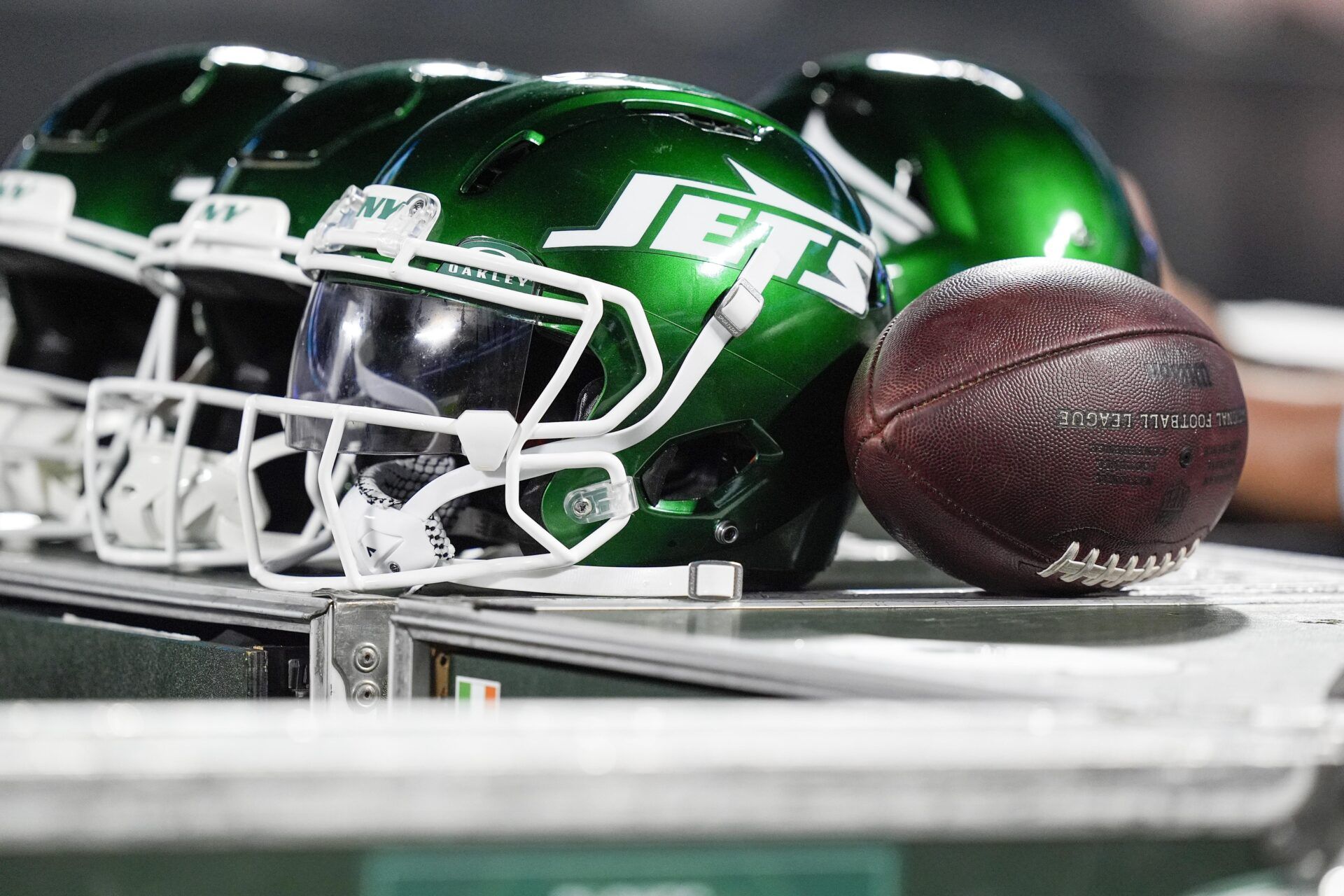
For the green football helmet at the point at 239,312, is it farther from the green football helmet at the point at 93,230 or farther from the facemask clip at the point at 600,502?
the facemask clip at the point at 600,502

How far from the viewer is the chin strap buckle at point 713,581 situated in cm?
129

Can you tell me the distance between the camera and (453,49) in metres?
5.03

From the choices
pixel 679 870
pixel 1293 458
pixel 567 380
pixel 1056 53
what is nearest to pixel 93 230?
pixel 567 380

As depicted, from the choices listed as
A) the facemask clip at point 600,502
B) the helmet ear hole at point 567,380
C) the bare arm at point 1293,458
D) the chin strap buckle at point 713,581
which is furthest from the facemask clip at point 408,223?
the bare arm at point 1293,458

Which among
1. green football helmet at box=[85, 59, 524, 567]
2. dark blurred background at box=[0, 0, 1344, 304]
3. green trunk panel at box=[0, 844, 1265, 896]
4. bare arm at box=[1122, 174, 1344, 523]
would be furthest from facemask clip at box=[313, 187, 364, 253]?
dark blurred background at box=[0, 0, 1344, 304]

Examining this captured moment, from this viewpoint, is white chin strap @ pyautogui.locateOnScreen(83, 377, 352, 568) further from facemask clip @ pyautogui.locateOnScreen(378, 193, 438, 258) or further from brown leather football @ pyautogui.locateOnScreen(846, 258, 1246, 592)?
brown leather football @ pyautogui.locateOnScreen(846, 258, 1246, 592)

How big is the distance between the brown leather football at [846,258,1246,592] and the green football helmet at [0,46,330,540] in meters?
0.75

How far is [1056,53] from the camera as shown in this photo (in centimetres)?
544

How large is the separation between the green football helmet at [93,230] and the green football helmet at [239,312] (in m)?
0.06

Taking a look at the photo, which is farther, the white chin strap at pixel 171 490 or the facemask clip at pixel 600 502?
the white chin strap at pixel 171 490

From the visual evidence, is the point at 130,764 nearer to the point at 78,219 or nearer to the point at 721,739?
the point at 721,739

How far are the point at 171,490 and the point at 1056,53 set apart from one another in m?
4.55

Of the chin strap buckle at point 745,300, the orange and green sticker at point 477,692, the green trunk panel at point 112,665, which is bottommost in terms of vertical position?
the green trunk panel at point 112,665

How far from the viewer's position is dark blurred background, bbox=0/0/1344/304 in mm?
4848
